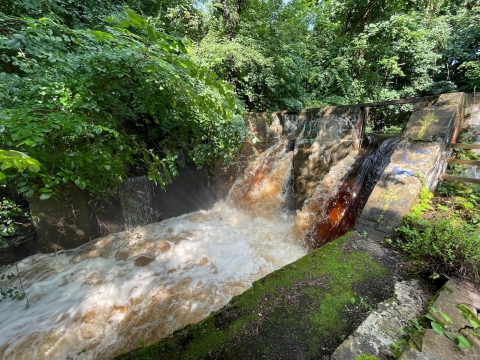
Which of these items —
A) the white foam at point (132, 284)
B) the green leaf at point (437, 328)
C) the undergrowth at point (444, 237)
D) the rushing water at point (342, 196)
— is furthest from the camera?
the rushing water at point (342, 196)

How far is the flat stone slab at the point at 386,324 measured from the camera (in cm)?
132

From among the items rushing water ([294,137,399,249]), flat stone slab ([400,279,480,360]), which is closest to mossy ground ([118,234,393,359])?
flat stone slab ([400,279,480,360])

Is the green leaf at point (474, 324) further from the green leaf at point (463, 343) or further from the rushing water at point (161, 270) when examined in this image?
the rushing water at point (161, 270)

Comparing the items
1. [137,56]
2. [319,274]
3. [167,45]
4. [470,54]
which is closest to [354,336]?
[319,274]

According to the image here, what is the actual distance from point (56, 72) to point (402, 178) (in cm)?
428

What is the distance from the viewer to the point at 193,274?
11.3ft

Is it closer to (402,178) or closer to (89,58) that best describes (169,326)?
(89,58)

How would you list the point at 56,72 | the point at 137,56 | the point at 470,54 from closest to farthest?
the point at 137,56 → the point at 56,72 → the point at 470,54

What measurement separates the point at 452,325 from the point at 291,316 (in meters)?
1.09

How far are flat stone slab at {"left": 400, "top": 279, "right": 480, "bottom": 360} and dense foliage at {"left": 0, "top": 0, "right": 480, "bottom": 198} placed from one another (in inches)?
76.1

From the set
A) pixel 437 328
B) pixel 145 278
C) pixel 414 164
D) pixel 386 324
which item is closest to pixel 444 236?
pixel 437 328

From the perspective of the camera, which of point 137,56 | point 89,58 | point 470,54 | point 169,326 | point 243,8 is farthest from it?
point 470,54

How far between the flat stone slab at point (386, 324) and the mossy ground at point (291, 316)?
7 centimetres

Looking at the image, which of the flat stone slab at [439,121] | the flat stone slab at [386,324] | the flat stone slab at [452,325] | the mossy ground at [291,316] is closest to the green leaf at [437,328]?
the flat stone slab at [452,325]
